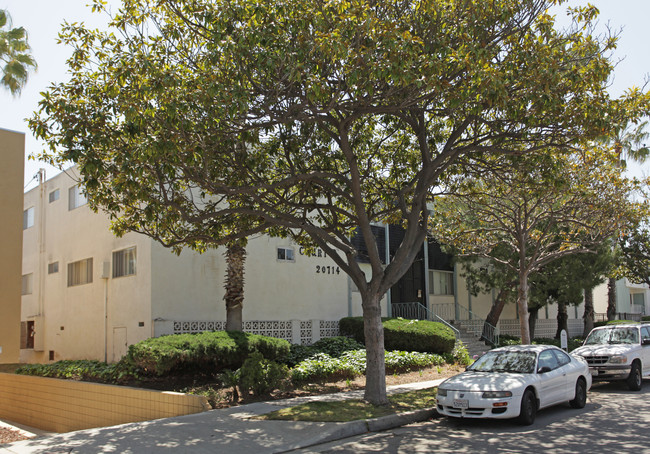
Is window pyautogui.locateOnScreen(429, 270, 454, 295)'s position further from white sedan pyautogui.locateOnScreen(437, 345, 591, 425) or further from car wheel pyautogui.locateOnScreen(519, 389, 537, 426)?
car wheel pyautogui.locateOnScreen(519, 389, 537, 426)

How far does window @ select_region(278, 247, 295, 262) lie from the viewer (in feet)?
63.6

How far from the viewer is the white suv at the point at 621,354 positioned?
14602mm

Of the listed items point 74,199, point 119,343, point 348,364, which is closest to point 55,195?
point 74,199

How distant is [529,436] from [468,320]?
17025 millimetres

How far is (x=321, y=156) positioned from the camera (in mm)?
14289

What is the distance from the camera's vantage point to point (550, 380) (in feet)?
36.1

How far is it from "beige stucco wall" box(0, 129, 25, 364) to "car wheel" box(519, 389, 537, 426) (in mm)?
15538

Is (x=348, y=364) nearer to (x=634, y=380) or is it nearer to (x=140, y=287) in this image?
(x=140, y=287)

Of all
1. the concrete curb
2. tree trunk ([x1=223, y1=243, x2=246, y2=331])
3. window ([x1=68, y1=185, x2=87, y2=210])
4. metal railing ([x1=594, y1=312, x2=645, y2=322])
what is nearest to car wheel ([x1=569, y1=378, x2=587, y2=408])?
the concrete curb

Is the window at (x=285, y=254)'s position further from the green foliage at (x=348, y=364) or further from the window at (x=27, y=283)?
the window at (x=27, y=283)

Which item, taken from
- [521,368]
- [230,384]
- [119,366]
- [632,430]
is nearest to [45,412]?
[119,366]

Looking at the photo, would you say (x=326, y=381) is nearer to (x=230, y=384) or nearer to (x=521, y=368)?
(x=230, y=384)

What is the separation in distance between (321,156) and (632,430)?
8618mm

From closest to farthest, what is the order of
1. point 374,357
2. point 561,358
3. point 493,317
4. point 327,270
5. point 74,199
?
1. point 374,357
2. point 561,358
3. point 327,270
4. point 74,199
5. point 493,317
